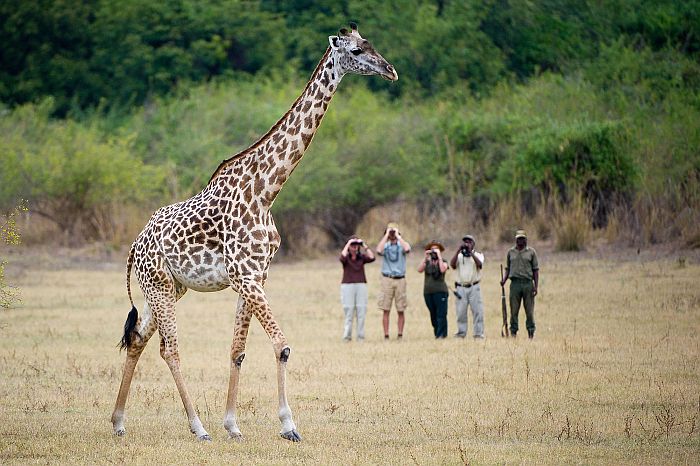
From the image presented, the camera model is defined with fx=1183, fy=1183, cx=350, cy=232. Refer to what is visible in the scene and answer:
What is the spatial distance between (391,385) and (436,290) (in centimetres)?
468

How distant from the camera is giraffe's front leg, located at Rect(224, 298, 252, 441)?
435 inches

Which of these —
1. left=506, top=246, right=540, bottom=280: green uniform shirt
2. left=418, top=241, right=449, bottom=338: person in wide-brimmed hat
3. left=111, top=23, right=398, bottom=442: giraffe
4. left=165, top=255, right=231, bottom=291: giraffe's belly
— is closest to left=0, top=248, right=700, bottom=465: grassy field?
left=418, top=241, right=449, bottom=338: person in wide-brimmed hat

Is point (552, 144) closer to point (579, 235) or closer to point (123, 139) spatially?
point (579, 235)

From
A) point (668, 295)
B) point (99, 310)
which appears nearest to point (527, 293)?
point (668, 295)

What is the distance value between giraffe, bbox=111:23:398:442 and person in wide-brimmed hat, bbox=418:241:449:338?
777 centimetres

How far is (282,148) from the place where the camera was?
447 inches

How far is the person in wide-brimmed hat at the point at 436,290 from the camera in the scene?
1891 centimetres

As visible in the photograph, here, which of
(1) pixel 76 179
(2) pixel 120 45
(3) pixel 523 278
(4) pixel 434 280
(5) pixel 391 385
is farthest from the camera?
(2) pixel 120 45

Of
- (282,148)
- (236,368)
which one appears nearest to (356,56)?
(282,148)

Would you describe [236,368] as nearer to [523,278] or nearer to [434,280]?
[523,278]

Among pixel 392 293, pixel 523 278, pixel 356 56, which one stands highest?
pixel 356 56

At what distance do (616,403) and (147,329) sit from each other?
5089mm

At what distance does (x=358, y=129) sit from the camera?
36.5m

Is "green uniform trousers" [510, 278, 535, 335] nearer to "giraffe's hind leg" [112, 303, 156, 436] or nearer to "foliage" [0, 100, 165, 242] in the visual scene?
"giraffe's hind leg" [112, 303, 156, 436]
